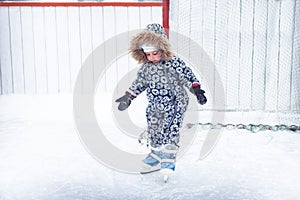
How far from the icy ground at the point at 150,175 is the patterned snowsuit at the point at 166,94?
0.32 meters

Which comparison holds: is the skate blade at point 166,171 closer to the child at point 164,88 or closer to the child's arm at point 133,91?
the child at point 164,88

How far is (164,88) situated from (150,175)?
0.60m

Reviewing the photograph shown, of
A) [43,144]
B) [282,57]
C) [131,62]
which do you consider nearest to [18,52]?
[131,62]

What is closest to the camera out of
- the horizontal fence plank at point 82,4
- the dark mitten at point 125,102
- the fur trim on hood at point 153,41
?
the fur trim on hood at point 153,41

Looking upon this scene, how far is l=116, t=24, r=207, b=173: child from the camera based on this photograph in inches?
116

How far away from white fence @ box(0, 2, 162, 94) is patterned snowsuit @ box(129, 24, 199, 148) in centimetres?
277

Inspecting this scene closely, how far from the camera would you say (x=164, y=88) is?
9.78 ft

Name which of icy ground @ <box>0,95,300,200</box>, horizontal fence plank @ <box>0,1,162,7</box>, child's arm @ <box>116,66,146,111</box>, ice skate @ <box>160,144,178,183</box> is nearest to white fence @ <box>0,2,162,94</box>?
horizontal fence plank @ <box>0,1,162,7</box>

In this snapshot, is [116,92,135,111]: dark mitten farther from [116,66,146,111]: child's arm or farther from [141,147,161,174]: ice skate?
[141,147,161,174]: ice skate

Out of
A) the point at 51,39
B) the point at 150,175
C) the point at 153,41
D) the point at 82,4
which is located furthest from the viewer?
the point at 51,39

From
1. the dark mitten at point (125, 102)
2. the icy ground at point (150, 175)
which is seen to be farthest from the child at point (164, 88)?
the icy ground at point (150, 175)

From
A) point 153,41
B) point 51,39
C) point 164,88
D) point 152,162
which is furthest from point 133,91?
point 51,39

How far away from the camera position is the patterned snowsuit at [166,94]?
2986 millimetres

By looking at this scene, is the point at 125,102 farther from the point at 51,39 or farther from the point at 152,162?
the point at 51,39
